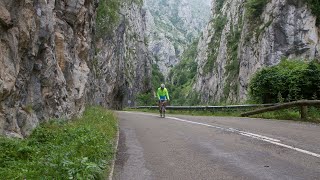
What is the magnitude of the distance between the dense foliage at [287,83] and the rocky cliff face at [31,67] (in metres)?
10.2

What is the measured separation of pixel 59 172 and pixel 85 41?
738 inches

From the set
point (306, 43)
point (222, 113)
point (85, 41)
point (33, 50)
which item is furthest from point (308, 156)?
point (306, 43)

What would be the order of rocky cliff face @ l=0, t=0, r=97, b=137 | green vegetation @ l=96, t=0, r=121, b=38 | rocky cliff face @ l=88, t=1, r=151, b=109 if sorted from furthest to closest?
1. rocky cliff face @ l=88, t=1, r=151, b=109
2. green vegetation @ l=96, t=0, r=121, b=38
3. rocky cliff face @ l=0, t=0, r=97, b=137

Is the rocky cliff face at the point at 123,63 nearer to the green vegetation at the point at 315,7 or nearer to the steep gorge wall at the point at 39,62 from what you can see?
the steep gorge wall at the point at 39,62

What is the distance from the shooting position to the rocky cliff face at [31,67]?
9.11 meters

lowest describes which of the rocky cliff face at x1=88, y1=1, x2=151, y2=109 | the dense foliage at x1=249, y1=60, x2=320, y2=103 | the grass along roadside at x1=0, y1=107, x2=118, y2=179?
the grass along roadside at x1=0, y1=107, x2=118, y2=179

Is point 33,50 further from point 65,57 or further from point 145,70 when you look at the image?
point 145,70

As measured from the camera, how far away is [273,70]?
23.1 m

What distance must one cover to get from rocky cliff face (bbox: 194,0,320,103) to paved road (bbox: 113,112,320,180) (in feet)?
97.3

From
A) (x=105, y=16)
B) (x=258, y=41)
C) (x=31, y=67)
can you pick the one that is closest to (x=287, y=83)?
(x=31, y=67)

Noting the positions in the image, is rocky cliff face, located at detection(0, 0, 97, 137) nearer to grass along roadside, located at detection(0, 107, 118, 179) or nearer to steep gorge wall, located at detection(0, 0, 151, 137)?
steep gorge wall, located at detection(0, 0, 151, 137)

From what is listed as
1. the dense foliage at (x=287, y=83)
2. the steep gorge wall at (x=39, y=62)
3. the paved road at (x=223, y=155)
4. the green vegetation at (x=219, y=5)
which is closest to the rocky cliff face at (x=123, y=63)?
the steep gorge wall at (x=39, y=62)

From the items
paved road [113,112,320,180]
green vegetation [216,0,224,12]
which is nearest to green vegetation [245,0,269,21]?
paved road [113,112,320,180]

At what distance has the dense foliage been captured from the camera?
66.2 ft
